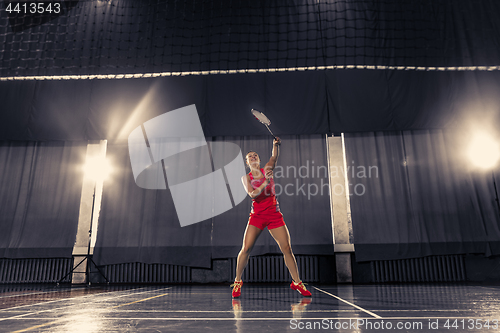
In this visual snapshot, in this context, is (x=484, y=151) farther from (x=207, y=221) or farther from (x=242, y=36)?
(x=207, y=221)

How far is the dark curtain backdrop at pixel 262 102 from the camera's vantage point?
621 cm

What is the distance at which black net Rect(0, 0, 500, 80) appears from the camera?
6504 millimetres

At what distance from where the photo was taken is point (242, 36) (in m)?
6.87

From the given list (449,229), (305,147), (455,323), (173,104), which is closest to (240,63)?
(173,104)

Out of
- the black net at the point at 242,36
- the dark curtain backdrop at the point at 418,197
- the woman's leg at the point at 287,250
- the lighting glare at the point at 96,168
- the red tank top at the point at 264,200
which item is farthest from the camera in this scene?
the lighting glare at the point at 96,168

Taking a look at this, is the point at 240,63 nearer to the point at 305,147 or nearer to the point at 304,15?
the point at 304,15

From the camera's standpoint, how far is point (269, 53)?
6809mm

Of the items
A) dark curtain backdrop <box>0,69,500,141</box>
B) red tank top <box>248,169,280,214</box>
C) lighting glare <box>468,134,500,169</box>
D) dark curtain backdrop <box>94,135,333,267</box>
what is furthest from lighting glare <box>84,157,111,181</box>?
lighting glare <box>468,134,500,169</box>

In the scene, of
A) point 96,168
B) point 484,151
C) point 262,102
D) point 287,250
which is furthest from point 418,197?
point 96,168

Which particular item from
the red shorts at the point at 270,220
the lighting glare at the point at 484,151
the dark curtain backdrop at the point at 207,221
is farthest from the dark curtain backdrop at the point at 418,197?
the red shorts at the point at 270,220

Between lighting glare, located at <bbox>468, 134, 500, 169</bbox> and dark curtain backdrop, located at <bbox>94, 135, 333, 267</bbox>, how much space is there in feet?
9.56

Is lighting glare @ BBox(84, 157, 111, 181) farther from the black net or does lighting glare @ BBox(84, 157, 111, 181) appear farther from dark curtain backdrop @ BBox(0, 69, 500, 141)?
the black net

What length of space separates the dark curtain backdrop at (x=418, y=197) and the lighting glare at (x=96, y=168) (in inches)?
205

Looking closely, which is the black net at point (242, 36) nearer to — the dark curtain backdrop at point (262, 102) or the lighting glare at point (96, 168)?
the dark curtain backdrop at point (262, 102)
